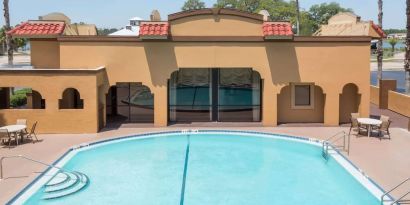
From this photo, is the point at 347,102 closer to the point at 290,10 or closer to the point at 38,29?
the point at 38,29

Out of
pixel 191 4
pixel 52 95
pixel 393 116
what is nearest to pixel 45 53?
Result: pixel 52 95

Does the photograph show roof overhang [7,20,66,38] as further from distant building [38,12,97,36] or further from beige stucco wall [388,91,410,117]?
beige stucco wall [388,91,410,117]

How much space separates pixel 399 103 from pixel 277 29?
10.5 meters

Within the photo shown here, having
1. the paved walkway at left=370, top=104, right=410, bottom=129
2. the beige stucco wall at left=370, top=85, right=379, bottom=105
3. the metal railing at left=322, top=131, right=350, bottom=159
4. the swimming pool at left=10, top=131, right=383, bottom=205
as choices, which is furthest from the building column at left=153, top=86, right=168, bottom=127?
the beige stucco wall at left=370, top=85, right=379, bottom=105

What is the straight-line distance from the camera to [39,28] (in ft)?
73.2

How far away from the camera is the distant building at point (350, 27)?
22959 millimetres

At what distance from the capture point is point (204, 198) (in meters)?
12.8

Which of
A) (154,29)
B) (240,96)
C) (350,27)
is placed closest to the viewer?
(154,29)

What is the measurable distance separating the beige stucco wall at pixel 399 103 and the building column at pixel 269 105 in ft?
28.8

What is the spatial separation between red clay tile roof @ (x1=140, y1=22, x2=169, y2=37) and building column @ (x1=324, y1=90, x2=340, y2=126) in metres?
9.76

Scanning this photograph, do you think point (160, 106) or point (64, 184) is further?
point (160, 106)

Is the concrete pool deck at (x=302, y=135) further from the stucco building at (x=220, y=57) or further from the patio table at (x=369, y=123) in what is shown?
the stucco building at (x=220, y=57)

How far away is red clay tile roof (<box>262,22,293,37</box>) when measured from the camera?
847 inches

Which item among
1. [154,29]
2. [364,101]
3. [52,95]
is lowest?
[364,101]
